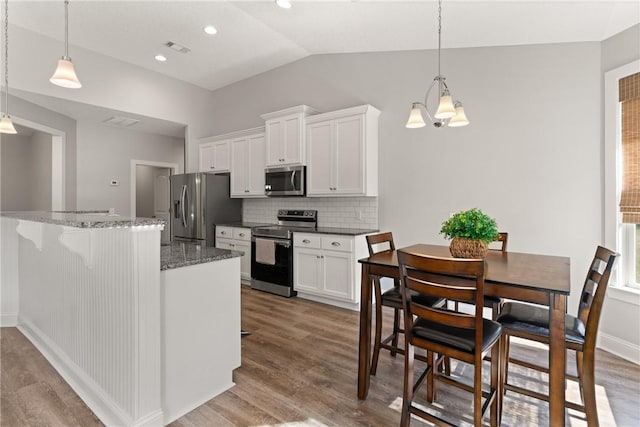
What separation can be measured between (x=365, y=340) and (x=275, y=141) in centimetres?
329

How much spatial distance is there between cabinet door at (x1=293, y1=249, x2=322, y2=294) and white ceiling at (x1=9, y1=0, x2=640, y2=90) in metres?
2.63

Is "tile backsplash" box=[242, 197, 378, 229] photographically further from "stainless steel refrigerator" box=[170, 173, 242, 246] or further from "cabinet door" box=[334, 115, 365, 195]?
"stainless steel refrigerator" box=[170, 173, 242, 246]

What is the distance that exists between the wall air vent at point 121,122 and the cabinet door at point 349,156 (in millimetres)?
3547

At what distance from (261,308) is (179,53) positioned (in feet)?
12.1

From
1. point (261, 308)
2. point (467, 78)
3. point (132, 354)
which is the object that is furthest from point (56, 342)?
point (467, 78)

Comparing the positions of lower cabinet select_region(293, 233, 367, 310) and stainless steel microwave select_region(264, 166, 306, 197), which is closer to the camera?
lower cabinet select_region(293, 233, 367, 310)

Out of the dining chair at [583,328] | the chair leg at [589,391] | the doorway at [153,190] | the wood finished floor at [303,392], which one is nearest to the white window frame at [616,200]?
the wood finished floor at [303,392]

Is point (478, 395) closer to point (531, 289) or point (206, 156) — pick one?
point (531, 289)

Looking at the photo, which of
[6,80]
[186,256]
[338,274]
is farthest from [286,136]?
[6,80]

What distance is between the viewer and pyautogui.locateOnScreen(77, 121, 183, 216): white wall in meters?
5.43

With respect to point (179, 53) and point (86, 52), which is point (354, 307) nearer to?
point (179, 53)

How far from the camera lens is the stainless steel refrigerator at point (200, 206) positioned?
199 inches

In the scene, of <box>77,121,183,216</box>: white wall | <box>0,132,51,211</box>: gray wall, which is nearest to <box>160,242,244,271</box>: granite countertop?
<box>77,121,183,216</box>: white wall

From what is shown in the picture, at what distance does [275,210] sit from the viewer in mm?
5164
